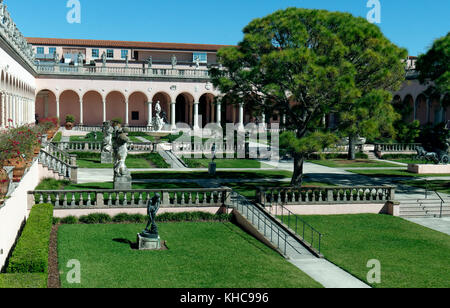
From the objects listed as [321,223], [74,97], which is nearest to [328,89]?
[321,223]

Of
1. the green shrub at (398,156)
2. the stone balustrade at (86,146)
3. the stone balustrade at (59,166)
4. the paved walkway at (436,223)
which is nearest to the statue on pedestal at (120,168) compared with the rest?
→ the stone balustrade at (59,166)

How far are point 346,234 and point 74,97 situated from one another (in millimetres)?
53229

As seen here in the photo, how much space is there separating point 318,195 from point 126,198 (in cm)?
886

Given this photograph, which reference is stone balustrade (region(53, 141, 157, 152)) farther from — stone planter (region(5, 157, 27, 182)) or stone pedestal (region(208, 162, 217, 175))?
stone planter (region(5, 157, 27, 182))

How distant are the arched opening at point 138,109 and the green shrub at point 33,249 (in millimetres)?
52987

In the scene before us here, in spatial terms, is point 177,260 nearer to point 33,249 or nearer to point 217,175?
point 33,249

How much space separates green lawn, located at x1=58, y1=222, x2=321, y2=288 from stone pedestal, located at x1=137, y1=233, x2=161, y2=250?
1.23 feet

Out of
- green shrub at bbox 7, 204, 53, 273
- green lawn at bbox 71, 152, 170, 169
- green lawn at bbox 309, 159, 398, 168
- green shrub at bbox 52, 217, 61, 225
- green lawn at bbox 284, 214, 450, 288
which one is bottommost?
green lawn at bbox 284, 214, 450, 288

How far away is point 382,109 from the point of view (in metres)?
24.0

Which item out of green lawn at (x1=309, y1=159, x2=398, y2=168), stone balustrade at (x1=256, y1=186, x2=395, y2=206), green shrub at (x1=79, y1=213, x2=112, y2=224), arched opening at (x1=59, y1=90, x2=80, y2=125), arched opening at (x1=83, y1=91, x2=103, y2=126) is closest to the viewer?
green shrub at (x1=79, y1=213, x2=112, y2=224)

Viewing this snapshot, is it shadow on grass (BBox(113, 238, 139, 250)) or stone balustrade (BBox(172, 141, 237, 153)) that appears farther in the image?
stone balustrade (BBox(172, 141, 237, 153))

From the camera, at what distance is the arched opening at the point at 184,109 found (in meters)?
71.3

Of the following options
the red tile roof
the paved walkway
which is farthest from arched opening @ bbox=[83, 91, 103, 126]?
the paved walkway

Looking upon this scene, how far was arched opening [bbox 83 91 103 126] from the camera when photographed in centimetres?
6769
